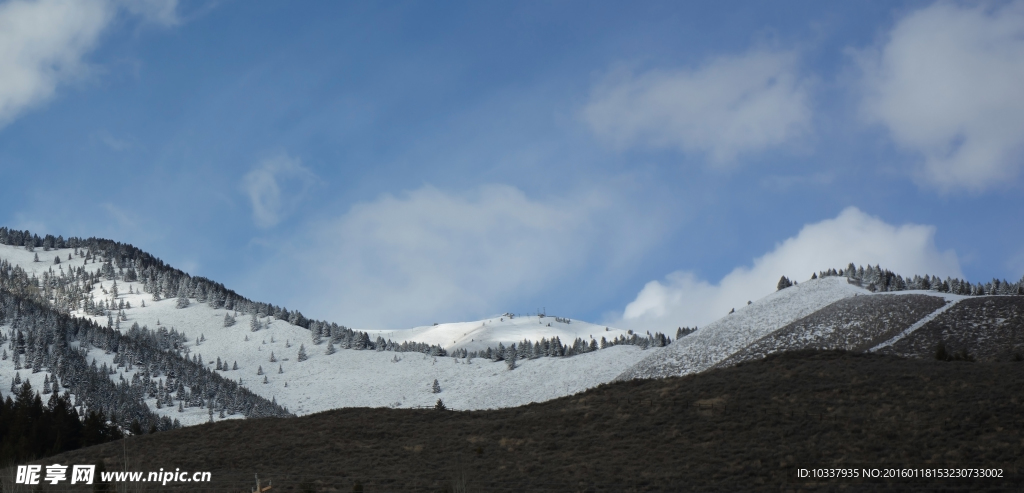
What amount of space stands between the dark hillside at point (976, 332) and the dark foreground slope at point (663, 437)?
16254 mm

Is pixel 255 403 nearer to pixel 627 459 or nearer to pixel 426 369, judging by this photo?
pixel 426 369

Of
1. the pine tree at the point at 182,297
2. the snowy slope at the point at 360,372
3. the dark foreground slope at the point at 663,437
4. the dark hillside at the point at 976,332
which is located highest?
the pine tree at the point at 182,297

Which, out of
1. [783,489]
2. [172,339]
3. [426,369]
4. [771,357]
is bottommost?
[783,489]

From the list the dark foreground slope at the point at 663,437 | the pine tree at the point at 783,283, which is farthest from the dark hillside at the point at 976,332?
the pine tree at the point at 783,283

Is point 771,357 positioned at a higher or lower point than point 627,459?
higher

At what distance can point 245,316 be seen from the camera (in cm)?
17612

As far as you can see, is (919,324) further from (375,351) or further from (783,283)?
(375,351)

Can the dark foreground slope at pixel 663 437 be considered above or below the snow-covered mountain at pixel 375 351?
below

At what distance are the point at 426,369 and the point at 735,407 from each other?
325ft

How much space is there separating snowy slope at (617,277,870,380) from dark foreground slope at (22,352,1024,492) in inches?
1219

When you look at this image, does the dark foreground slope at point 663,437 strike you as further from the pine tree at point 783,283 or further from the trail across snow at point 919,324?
the pine tree at point 783,283

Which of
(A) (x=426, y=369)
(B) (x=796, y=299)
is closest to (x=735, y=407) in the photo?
(B) (x=796, y=299)

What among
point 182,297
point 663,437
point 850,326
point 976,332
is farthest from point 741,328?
point 182,297

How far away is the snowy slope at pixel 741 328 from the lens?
75312mm
